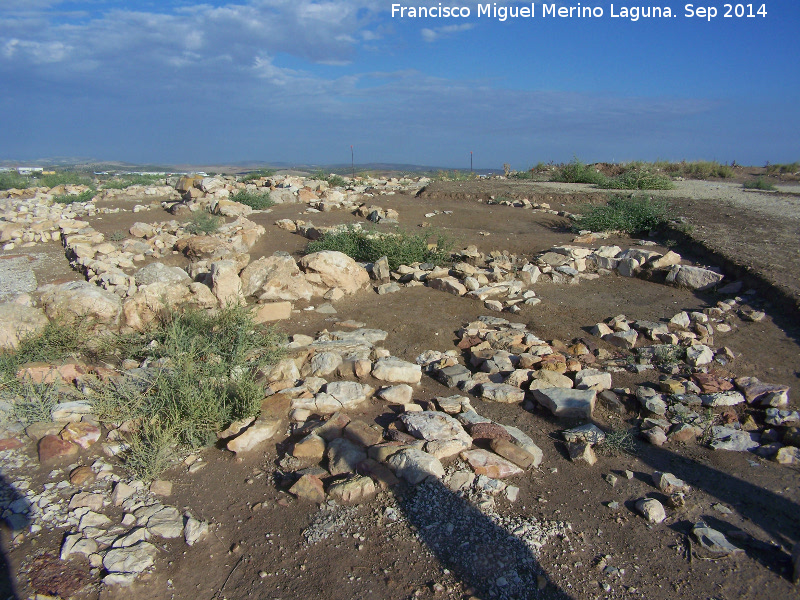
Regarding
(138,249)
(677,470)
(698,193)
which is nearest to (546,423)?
(677,470)

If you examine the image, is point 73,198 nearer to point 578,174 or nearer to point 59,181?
point 59,181

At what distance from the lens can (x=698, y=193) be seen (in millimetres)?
13930

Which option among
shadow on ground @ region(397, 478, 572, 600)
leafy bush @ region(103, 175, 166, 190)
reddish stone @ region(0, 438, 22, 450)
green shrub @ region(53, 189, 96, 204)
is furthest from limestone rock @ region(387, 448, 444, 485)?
leafy bush @ region(103, 175, 166, 190)

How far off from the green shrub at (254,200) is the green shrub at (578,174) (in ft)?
34.6

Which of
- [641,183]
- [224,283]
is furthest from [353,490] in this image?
[641,183]

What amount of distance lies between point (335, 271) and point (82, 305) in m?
2.80

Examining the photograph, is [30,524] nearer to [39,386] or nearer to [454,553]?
[39,386]

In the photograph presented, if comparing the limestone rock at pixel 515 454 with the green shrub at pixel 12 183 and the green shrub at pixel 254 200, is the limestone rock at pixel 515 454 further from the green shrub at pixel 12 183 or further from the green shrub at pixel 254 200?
the green shrub at pixel 12 183

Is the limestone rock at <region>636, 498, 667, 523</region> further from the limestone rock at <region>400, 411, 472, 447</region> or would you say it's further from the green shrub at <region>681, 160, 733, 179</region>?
the green shrub at <region>681, 160, 733, 179</region>

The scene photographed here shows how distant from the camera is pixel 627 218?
10055 mm

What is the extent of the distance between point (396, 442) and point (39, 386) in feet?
9.20

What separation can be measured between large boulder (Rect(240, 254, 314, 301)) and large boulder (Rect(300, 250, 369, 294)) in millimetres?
224

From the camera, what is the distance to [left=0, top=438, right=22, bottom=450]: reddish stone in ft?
11.1

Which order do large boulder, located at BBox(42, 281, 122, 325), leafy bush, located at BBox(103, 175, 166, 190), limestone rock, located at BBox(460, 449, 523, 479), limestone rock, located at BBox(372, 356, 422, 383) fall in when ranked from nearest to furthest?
limestone rock, located at BBox(460, 449, 523, 479), limestone rock, located at BBox(372, 356, 422, 383), large boulder, located at BBox(42, 281, 122, 325), leafy bush, located at BBox(103, 175, 166, 190)
